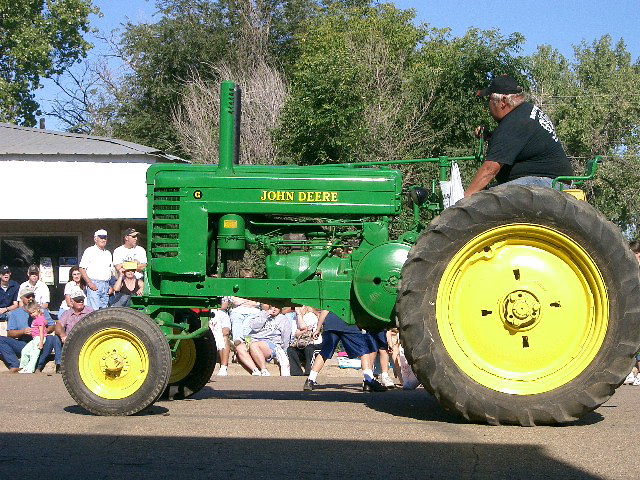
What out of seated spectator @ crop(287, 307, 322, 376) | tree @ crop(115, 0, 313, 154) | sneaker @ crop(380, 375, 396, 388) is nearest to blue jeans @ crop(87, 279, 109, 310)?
seated spectator @ crop(287, 307, 322, 376)

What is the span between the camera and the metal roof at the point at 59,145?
21.8m

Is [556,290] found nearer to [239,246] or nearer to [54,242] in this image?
[239,246]

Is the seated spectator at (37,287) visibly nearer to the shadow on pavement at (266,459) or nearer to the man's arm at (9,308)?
the man's arm at (9,308)

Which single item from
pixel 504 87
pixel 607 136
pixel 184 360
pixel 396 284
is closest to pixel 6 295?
pixel 184 360

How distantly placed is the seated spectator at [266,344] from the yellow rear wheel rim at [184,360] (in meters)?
5.43

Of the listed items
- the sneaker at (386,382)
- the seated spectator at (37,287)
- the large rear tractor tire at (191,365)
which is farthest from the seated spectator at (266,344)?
the large rear tractor tire at (191,365)

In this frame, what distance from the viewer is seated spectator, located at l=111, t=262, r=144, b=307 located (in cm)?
1380

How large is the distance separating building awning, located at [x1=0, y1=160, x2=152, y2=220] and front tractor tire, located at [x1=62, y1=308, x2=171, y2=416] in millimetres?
14037

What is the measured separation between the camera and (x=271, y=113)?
37.1 m

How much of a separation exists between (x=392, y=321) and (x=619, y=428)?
1.93m

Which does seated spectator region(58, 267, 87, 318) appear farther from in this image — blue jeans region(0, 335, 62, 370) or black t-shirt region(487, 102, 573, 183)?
black t-shirt region(487, 102, 573, 183)

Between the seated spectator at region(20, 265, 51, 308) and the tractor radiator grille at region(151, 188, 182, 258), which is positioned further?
the seated spectator at region(20, 265, 51, 308)

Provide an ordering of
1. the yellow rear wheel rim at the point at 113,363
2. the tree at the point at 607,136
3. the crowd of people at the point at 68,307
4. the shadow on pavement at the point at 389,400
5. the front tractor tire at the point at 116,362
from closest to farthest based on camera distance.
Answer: the shadow on pavement at the point at 389,400, the front tractor tire at the point at 116,362, the yellow rear wheel rim at the point at 113,363, the crowd of people at the point at 68,307, the tree at the point at 607,136

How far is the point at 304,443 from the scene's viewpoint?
5730mm
